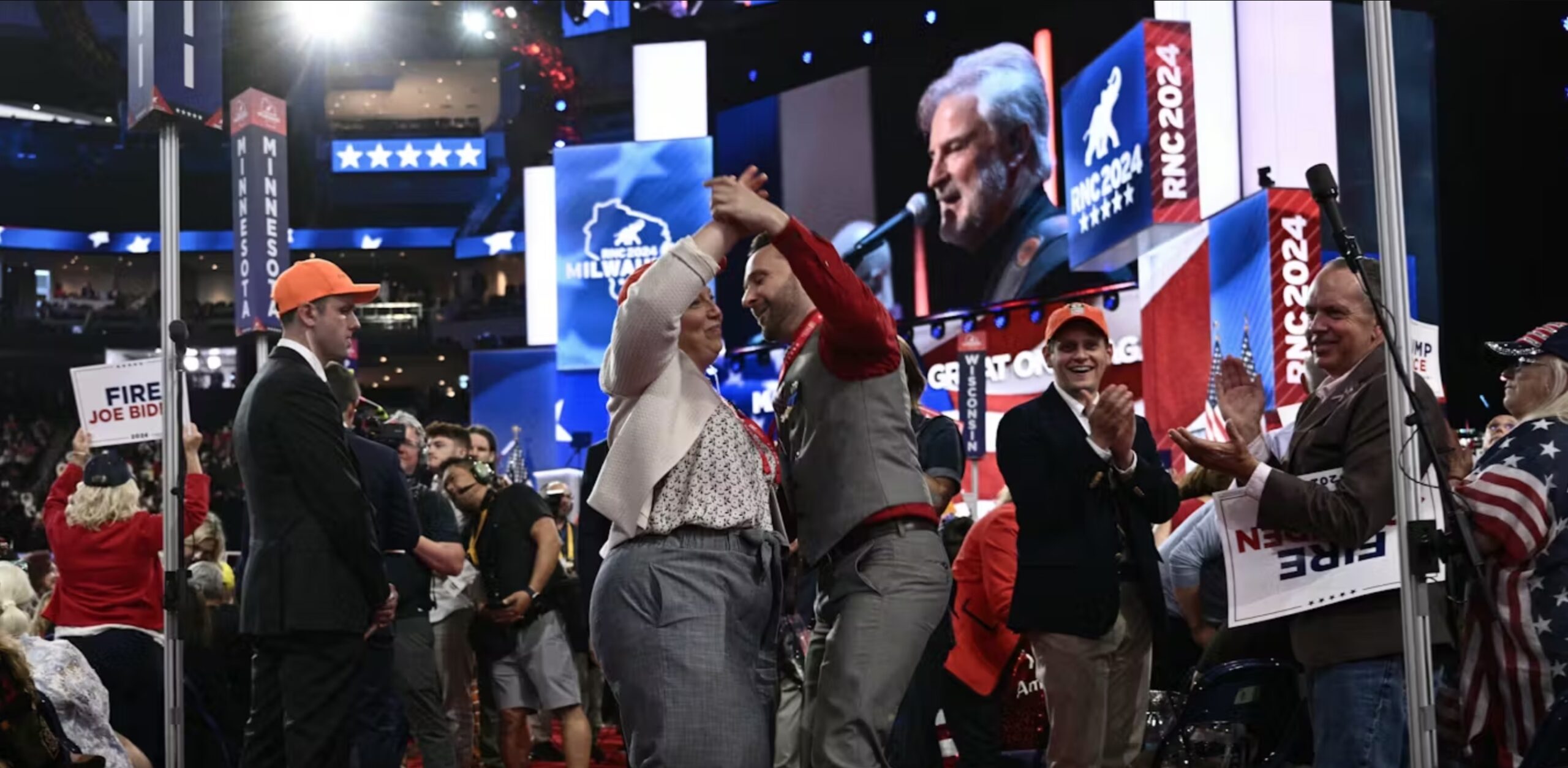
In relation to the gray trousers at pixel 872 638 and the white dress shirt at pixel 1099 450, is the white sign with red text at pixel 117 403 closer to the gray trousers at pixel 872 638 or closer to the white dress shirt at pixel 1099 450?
the white dress shirt at pixel 1099 450

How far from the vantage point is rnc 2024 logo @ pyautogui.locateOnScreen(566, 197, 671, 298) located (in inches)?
1058

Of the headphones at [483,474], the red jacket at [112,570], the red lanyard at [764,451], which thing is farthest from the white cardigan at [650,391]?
the headphones at [483,474]

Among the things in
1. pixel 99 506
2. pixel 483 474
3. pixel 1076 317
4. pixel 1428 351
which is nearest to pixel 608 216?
pixel 483 474

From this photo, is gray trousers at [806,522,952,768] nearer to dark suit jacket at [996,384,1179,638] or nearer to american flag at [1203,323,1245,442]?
dark suit jacket at [996,384,1179,638]

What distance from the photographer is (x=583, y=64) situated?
38719 mm

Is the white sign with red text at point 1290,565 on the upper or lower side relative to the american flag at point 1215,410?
lower

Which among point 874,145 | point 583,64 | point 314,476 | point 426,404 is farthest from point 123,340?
point 314,476

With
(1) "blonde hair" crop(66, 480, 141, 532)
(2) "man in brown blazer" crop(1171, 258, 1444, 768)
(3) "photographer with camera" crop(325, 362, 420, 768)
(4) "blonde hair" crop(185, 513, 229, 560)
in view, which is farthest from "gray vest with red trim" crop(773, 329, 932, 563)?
(4) "blonde hair" crop(185, 513, 229, 560)

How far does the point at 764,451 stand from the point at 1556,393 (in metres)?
1.96

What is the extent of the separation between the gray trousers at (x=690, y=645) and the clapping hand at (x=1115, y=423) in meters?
1.31

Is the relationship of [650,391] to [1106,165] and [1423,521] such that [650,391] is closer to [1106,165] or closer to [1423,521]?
[1423,521]

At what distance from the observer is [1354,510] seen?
3725mm

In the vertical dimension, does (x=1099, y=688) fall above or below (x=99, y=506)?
below

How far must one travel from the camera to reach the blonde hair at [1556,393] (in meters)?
3.67
